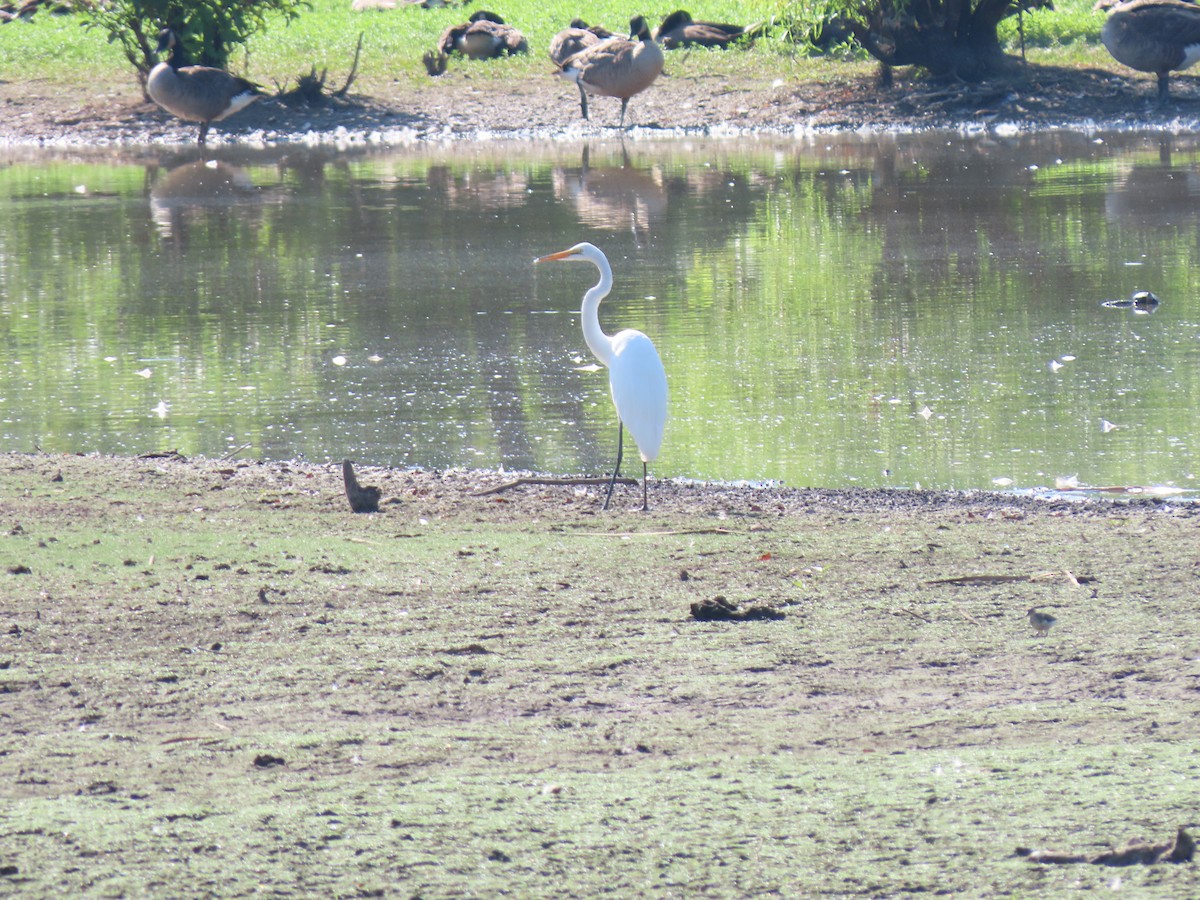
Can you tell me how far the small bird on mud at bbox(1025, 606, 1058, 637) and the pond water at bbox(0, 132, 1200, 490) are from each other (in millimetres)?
2517

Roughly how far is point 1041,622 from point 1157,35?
22.0 metres

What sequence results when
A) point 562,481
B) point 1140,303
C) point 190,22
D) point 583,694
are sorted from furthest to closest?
point 190,22, point 1140,303, point 562,481, point 583,694

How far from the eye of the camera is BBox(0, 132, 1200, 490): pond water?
9.23 metres

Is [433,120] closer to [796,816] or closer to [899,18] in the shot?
[899,18]

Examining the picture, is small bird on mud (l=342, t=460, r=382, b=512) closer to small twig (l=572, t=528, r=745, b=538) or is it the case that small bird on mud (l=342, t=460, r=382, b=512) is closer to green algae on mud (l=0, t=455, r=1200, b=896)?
green algae on mud (l=0, t=455, r=1200, b=896)

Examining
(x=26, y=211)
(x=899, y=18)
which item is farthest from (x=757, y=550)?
(x=899, y=18)

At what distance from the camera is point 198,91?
2820cm

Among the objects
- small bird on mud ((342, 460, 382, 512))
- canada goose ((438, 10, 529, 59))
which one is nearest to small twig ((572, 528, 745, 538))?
small bird on mud ((342, 460, 382, 512))

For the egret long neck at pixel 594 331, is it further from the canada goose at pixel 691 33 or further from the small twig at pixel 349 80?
the canada goose at pixel 691 33

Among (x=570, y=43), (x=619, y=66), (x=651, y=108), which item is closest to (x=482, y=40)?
(x=570, y=43)

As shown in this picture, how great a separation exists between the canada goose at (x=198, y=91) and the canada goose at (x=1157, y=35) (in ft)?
46.8

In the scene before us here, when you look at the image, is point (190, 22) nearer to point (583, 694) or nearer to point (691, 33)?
point (691, 33)

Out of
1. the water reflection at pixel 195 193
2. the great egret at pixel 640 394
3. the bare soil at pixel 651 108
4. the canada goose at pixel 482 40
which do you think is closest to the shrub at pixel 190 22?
the bare soil at pixel 651 108

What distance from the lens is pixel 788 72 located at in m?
29.8
